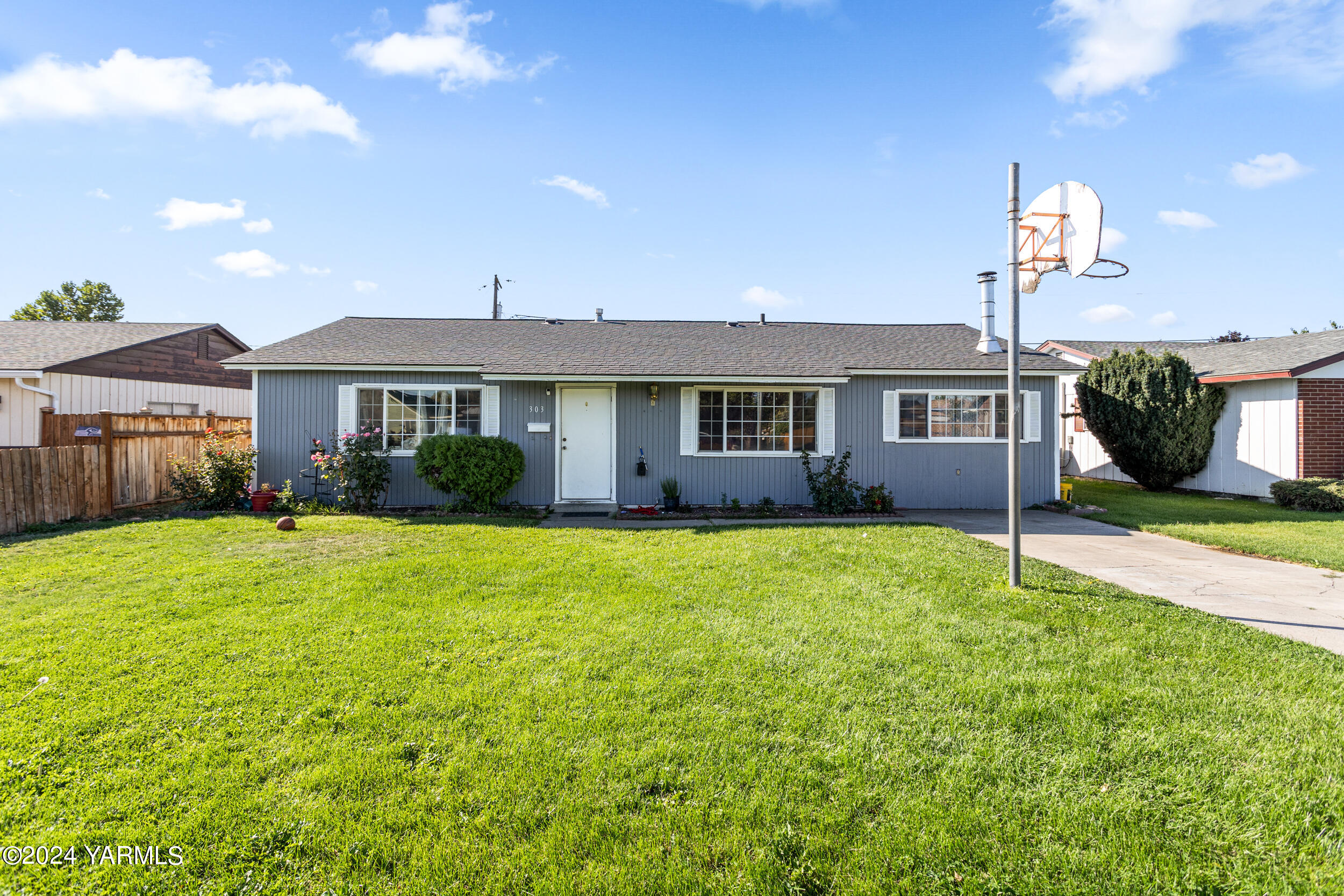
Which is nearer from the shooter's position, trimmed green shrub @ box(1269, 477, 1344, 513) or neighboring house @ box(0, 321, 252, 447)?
trimmed green shrub @ box(1269, 477, 1344, 513)

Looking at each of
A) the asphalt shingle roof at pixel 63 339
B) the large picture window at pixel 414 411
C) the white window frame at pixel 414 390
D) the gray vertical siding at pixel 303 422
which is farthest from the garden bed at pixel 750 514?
the asphalt shingle roof at pixel 63 339

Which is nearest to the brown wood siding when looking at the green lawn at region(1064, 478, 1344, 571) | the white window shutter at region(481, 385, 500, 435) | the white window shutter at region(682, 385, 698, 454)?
the white window shutter at region(481, 385, 500, 435)

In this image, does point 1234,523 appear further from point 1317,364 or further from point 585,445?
point 585,445

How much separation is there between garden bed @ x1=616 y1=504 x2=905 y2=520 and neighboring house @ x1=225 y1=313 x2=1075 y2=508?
0.96ft

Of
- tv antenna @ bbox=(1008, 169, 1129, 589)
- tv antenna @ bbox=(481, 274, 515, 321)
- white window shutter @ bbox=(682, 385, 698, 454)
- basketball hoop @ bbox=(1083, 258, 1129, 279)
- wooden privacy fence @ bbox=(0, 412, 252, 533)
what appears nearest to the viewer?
tv antenna @ bbox=(1008, 169, 1129, 589)

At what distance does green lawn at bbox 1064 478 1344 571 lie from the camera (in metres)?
6.97

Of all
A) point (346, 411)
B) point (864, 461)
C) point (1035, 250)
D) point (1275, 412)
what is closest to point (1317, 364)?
point (1275, 412)

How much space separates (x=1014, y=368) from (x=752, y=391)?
5.89m

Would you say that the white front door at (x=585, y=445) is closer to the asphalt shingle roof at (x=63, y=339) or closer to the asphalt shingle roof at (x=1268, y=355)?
the asphalt shingle roof at (x=63, y=339)

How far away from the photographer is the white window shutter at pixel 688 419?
10.8m

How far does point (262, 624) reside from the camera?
427 cm

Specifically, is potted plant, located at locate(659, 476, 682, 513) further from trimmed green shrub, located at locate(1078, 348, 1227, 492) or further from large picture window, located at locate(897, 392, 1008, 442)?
trimmed green shrub, located at locate(1078, 348, 1227, 492)

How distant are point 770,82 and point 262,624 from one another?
1116cm

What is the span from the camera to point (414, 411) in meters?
10.7
